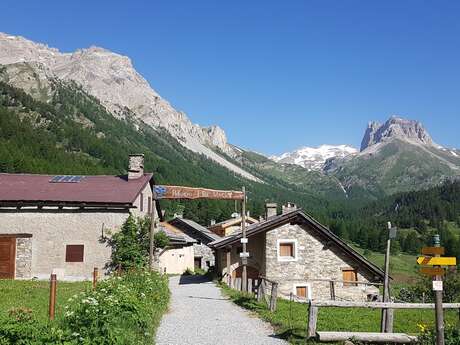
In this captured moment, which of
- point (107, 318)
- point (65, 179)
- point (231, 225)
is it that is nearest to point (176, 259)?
point (65, 179)

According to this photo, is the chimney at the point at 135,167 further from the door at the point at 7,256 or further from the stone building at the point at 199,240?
the stone building at the point at 199,240

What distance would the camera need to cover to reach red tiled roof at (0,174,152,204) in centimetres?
3025

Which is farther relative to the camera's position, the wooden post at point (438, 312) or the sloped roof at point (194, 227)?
the sloped roof at point (194, 227)

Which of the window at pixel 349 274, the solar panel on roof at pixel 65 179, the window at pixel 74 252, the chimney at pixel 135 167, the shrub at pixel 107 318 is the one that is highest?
the chimney at pixel 135 167

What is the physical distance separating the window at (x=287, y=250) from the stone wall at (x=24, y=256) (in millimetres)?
15501

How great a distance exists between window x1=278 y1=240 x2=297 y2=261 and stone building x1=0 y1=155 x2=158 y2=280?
9.64m

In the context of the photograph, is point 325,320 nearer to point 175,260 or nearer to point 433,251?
point 433,251

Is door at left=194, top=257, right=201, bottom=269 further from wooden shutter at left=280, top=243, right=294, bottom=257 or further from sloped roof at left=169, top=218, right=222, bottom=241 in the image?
wooden shutter at left=280, top=243, right=294, bottom=257

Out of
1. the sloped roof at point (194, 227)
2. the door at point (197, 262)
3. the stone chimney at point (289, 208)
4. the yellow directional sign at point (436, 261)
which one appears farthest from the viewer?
the door at point (197, 262)

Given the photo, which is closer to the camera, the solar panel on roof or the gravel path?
the gravel path

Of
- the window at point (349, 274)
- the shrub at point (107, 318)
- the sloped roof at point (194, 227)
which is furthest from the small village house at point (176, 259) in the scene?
the shrub at point (107, 318)

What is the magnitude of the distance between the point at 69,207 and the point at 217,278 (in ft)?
39.1

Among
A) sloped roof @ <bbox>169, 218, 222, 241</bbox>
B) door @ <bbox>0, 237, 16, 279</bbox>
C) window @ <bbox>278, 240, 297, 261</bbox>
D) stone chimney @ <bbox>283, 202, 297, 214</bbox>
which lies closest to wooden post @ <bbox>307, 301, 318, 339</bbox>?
window @ <bbox>278, 240, 297, 261</bbox>

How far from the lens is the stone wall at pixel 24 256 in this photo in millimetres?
29298
